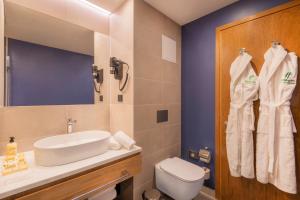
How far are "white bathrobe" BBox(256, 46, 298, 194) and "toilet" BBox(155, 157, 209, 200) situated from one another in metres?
0.54

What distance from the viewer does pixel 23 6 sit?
122 cm

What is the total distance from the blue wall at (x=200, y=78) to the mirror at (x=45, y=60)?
1.21 m

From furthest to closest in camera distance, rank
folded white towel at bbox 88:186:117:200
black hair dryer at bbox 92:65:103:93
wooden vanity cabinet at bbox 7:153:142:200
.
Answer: black hair dryer at bbox 92:65:103:93 < folded white towel at bbox 88:186:117:200 < wooden vanity cabinet at bbox 7:153:142:200

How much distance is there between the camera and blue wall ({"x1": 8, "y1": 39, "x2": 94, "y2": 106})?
3.92 ft

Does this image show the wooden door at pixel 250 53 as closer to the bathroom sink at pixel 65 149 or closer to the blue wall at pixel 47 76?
the bathroom sink at pixel 65 149

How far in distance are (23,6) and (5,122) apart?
3.06ft

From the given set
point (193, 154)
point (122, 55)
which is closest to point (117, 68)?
point (122, 55)

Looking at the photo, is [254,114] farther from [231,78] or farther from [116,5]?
[116,5]

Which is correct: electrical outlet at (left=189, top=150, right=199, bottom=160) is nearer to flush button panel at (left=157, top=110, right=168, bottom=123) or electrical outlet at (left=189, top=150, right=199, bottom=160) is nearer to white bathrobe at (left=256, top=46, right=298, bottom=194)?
flush button panel at (left=157, top=110, right=168, bottom=123)

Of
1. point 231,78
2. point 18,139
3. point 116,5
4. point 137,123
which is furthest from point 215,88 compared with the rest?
point 18,139

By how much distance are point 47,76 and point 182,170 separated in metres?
1.56

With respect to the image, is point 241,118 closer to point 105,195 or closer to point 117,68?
point 117,68

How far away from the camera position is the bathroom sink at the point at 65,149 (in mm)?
963

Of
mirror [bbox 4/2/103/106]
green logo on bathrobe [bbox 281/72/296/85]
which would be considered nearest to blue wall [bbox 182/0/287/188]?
green logo on bathrobe [bbox 281/72/296/85]
